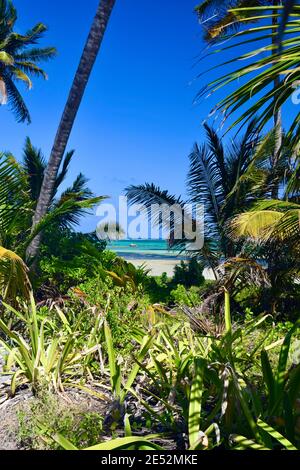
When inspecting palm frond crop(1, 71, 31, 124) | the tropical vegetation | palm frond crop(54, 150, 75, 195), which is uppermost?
palm frond crop(1, 71, 31, 124)

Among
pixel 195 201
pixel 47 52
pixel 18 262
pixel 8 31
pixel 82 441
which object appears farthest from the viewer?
pixel 47 52

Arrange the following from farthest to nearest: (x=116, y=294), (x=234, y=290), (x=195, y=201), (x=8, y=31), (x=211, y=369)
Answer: (x=8, y=31), (x=195, y=201), (x=234, y=290), (x=116, y=294), (x=211, y=369)

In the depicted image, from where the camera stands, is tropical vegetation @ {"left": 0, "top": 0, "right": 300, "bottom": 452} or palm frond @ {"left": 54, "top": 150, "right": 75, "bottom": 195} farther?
palm frond @ {"left": 54, "top": 150, "right": 75, "bottom": 195}

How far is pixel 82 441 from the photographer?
3.05 meters

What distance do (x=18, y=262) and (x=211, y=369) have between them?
2.77 meters

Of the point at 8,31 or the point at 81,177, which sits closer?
the point at 81,177

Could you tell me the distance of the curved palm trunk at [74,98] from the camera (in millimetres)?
7852

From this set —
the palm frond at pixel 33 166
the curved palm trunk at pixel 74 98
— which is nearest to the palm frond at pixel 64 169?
the palm frond at pixel 33 166

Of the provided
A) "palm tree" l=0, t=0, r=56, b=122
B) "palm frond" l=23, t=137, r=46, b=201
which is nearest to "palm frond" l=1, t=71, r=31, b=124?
"palm tree" l=0, t=0, r=56, b=122

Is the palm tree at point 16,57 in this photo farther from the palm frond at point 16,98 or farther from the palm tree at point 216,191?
the palm tree at point 216,191

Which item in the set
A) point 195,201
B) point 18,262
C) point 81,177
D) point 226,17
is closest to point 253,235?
point 195,201

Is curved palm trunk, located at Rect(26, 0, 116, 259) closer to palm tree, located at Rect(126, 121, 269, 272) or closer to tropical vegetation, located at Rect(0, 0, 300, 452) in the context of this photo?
tropical vegetation, located at Rect(0, 0, 300, 452)

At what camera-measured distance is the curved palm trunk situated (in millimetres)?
7852

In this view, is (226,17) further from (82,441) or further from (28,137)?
(82,441)
